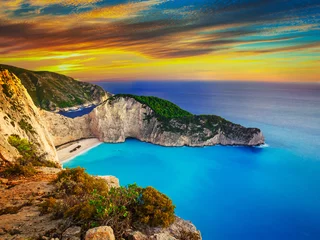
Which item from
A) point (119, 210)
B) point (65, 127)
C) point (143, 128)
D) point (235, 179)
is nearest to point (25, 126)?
point (119, 210)

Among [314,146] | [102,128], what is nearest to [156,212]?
[102,128]

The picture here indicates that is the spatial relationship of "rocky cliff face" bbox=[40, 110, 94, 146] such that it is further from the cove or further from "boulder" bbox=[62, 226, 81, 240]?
"boulder" bbox=[62, 226, 81, 240]

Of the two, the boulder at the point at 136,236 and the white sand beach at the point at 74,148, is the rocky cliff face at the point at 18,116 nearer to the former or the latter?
the boulder at the point at 136,236

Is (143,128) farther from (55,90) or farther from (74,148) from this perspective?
(55,90)

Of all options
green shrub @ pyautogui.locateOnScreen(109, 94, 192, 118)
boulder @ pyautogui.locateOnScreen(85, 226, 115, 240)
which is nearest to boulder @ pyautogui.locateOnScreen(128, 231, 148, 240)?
boulder @ pyautogui.locateOnScreen(85, 226, 115, 240)

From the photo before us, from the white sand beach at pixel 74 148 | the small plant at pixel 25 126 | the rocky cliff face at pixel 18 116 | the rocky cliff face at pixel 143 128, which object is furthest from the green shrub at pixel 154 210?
the rocky cliff face at pixel 143 128

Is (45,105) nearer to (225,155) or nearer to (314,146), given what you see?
(225,155)

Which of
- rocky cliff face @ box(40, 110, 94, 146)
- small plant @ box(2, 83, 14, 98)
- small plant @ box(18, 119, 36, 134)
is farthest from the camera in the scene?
rocky cliff face @ box(40, 110, 94, 146)
